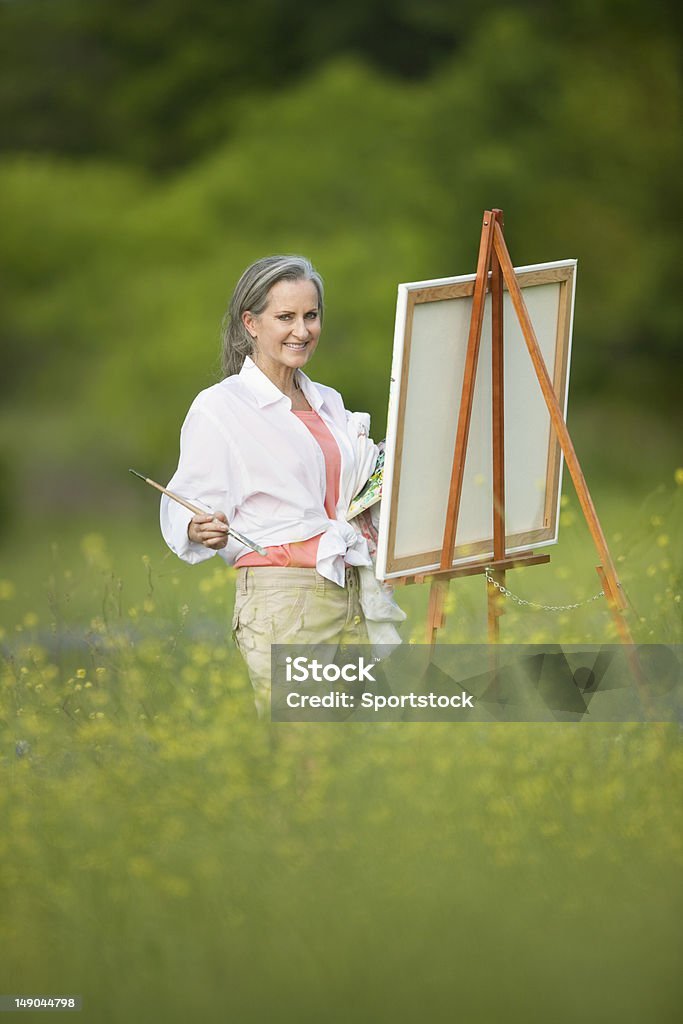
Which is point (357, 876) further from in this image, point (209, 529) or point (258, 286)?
point (258, 286)

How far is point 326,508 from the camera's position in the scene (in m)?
2.59

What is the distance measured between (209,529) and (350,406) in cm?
501

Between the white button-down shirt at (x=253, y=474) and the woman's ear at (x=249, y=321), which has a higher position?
the woman's ear at (x=249, y=321)

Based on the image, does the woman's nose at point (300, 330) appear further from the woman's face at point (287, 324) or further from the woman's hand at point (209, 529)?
the woman's hand at point (209, 529)

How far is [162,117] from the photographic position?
7031 mm

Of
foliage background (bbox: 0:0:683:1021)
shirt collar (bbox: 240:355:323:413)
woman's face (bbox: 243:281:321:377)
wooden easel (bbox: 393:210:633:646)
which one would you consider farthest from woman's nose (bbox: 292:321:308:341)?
foliage background (bbox: 0:0:683:1021)

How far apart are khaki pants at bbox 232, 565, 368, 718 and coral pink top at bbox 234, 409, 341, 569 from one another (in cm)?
2

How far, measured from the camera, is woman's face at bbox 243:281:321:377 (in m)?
2.46

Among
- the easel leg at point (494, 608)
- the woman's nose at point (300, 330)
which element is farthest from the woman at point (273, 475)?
the easel leg at point (494, 608)

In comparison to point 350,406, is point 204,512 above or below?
below

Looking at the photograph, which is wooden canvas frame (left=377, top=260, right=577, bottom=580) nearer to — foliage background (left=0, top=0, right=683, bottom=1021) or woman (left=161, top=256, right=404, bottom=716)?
woman (left=161, top=256, right=404, bottom=716)

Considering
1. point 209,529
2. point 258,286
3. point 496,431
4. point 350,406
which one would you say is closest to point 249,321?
point 258,286

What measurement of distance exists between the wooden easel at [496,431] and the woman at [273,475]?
15 centimetres

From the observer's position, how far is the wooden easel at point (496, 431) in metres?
2.54
